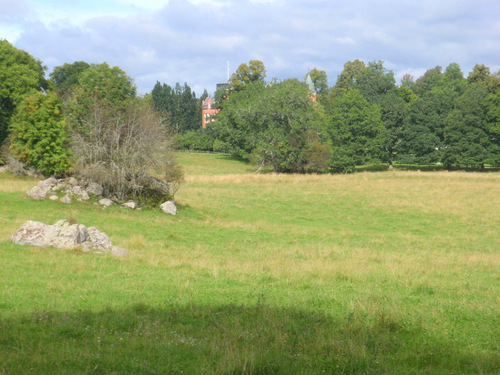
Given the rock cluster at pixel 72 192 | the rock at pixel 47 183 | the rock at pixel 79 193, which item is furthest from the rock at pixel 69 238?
the rock at pixel 47 183

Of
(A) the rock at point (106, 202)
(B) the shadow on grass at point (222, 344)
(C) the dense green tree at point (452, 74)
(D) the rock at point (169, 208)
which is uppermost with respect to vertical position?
(C) the dense green tree at point (452, 74)

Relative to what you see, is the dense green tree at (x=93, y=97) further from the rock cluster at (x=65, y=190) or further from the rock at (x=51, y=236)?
the rock at (x=51, y=236)

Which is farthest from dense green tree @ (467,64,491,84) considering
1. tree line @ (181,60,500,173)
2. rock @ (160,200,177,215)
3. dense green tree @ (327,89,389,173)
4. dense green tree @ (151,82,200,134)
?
rock @ (160,200,177,215)

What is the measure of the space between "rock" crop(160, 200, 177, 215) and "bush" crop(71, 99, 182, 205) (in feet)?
3.65

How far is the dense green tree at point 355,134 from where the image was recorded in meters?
76.3

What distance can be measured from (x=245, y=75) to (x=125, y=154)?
263ft

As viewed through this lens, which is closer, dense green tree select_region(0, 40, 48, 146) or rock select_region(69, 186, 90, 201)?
rock select_region(69, 186, 90, 201)

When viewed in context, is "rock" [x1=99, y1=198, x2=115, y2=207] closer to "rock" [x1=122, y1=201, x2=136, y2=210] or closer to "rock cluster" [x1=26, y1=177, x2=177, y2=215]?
"rock cluster" [x1=26, y1=177, x2=177, y2=215]

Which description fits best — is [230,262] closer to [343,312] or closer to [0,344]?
[343,312]

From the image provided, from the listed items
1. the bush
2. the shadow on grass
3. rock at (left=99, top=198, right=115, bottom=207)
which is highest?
the bush

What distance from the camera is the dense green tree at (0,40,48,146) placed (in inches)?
1940

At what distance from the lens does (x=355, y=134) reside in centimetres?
8000

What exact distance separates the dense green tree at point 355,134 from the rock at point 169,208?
4783cm

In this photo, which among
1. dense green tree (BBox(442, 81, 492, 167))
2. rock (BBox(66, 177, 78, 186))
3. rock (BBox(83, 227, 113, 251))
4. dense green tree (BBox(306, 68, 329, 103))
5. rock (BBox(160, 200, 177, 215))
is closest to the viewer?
rock (BBox(83, 227, 113, 251))
